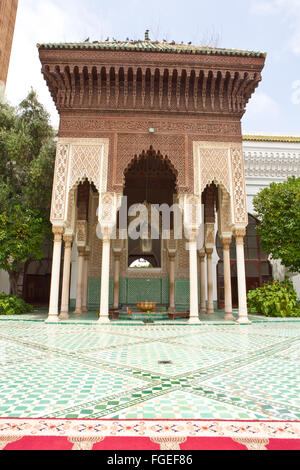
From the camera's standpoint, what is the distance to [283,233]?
8055mm

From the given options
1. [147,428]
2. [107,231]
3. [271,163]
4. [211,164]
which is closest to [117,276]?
[107,231]

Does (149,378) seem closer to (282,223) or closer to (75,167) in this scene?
(75,167)

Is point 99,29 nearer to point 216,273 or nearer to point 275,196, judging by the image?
point 275,196

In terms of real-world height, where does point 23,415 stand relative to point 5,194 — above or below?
below

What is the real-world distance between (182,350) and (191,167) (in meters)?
4.28

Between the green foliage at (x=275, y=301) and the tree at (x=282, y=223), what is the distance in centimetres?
82

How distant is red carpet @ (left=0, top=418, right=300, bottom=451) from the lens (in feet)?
3.67

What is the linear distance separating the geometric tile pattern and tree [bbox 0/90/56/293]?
12.2ft

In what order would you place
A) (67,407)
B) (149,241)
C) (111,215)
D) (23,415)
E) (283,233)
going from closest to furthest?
(23,415)
(67,407)
(111,215)
(283,233)
(149,241)

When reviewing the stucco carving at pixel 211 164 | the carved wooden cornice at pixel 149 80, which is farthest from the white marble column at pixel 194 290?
the carved wooden cornice at pixel 149 80

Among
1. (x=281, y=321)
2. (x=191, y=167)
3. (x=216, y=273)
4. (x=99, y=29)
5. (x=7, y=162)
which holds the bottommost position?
(x=281, y=321)

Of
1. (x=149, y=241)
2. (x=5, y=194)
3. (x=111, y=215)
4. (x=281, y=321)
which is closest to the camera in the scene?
(x=111, y=215)

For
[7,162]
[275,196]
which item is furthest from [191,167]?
[7,162]

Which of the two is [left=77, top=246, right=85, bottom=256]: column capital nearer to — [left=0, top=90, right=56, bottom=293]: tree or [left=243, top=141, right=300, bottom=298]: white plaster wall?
[left=0, top=90, right=56, bottom=293]: tree
